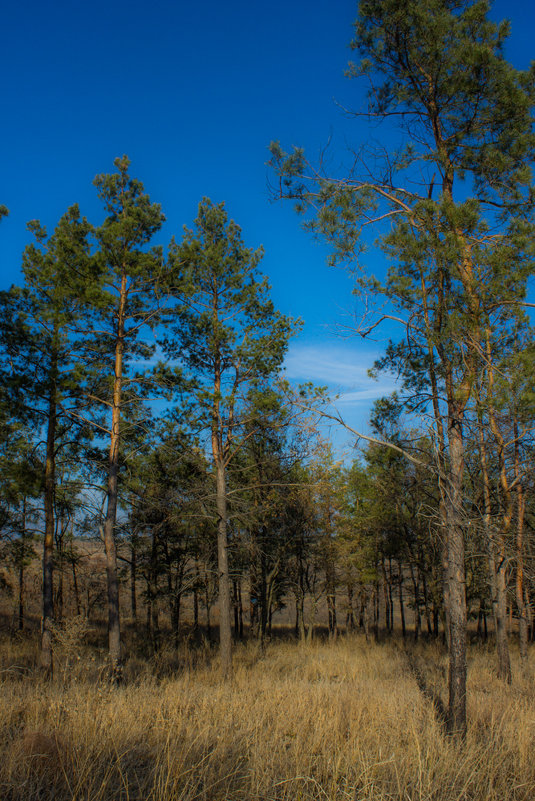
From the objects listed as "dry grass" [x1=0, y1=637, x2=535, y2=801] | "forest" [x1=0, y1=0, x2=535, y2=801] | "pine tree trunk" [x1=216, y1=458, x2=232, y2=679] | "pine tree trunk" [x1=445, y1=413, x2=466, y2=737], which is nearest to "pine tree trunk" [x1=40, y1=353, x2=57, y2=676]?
"forest" [x1=0, y1=0, x2=535, y2=801]

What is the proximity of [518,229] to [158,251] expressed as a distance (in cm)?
914

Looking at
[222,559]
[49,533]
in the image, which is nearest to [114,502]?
[49,533]

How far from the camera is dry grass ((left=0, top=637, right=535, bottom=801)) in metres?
3.60

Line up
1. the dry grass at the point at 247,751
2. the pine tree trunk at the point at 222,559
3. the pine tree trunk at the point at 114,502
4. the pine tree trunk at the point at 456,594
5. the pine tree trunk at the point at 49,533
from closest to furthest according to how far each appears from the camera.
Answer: the dry grass at the point at 247,751, the pine tree trunk at the point at 456,594, the pine tree trunk at the point at 114,502, the pine tree trunk at the point at 49,533, the pine tree trunk at the point at 222,559

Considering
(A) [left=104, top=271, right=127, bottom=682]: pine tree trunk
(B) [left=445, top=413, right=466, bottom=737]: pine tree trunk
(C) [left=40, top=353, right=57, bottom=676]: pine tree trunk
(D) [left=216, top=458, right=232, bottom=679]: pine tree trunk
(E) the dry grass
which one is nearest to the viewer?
(E) the dry grass

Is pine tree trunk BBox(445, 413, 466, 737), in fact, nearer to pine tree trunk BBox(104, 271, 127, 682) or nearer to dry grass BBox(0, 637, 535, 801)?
dry grass BBox(0, 637, 535, 801)

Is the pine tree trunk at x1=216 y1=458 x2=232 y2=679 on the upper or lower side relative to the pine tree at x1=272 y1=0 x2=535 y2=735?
lower

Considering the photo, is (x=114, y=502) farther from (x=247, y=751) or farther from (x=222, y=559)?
(x=247, y=751)

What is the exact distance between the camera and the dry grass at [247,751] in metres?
3.60

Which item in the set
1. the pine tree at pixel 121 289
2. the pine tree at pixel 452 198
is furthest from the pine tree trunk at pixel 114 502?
the pine tree at pixel 452 198

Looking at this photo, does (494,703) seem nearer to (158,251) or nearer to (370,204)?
(370,204)

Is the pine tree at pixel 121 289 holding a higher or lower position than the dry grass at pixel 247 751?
higher

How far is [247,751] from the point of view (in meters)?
4.46

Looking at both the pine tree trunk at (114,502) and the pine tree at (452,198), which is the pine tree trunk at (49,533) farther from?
the pine tree at (452,198)
